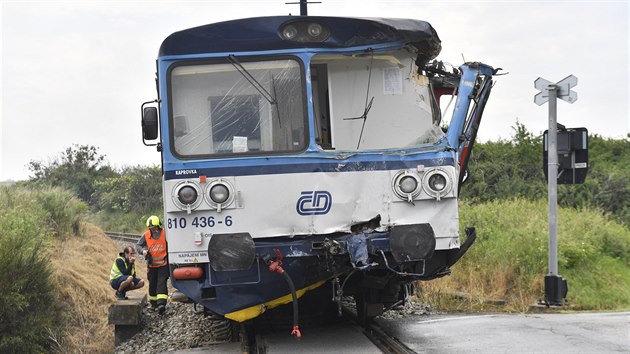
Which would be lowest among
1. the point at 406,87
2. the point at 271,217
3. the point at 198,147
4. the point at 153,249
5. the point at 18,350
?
the point at 18,350

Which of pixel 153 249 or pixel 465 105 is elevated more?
pixel 465 105

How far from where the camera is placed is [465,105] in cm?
916

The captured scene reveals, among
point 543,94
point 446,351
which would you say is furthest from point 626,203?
point 446,351

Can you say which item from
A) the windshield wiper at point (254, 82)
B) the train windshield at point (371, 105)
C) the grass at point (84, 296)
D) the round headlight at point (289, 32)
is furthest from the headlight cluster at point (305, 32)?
the grass at point (84, 296)

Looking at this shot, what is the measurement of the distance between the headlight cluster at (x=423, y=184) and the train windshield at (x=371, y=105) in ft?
1.67

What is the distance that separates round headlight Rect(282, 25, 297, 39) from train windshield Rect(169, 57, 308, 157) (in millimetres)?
246

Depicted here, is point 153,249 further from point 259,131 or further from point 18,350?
Answer: point 259,131

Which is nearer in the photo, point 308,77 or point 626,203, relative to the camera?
point 308,77

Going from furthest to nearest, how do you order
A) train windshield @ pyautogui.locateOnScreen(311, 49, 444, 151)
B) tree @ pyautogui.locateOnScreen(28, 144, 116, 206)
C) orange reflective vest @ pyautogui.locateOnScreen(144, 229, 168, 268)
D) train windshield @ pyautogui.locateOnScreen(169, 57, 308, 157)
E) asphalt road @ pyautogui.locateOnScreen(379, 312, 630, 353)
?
tree @ pyautogui.locateOnScreen(28, 144, 116, 206) < orange reflective vest @ pyautogui.locateOnScreen(144, 229, 168, 268) < train windshield @ pyautogui.locateOnScreen(311, 49, 444, 151) < train windshield @ pyautogui.locateOnScreen(169, 57, 308, 157) < asphalt road @ pyautogui.locateOnScreen(379, 312, 630, 353)

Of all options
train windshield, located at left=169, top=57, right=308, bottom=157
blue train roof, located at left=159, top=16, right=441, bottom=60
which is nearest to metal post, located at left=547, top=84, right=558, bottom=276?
blue train roof, located at left=159, top=16, right=441, bottom=60

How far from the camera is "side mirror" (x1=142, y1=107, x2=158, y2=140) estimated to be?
8.66m

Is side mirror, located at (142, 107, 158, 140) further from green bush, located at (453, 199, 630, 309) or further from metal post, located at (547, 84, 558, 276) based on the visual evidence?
green bush, located at (453, 199, 630, 309)

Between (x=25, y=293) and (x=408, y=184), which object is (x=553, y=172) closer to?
(x=408, y=184)

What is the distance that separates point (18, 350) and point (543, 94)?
832cm
